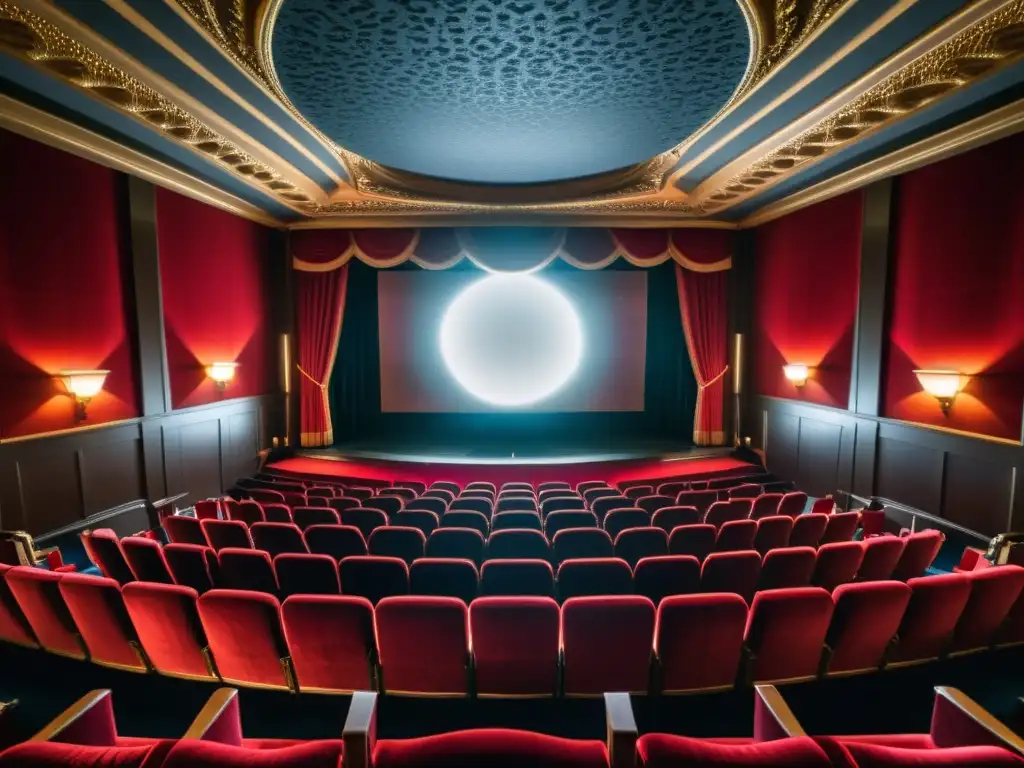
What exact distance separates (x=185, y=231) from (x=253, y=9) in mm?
4295

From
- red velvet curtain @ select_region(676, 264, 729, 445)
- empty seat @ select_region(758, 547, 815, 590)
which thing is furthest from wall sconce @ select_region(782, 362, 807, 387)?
empty seat @ select_region(758, 547, 815, 590)

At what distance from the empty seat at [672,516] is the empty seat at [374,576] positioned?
228 cm

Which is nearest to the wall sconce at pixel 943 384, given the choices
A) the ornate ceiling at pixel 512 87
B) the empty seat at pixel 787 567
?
the ornate ceiling at pixel 512 87

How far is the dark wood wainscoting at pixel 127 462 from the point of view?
177 inches

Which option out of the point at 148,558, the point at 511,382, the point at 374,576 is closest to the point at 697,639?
the point at 374,576

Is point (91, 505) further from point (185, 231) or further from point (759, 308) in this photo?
point (759, 308)

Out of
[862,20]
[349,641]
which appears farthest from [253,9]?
[862,20]

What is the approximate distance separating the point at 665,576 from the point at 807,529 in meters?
1.73

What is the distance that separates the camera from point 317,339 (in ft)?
28.6

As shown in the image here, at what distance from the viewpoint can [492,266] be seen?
8195 millimetres

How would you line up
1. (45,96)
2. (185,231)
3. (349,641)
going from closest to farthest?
(349,641) < (45,96) < (185,231)

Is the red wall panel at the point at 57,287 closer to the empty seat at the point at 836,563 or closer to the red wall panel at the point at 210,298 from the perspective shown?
the red wall panel at the point at 210,298

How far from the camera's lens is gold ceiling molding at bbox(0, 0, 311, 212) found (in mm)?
3235

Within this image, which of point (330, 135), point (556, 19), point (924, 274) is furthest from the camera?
point (924, 274)
